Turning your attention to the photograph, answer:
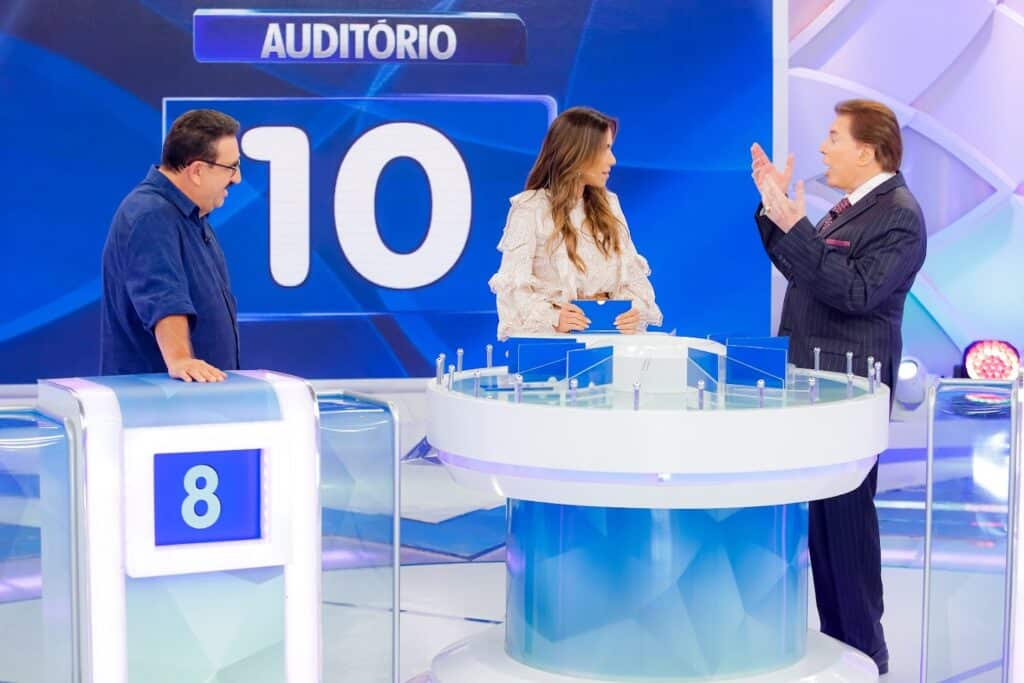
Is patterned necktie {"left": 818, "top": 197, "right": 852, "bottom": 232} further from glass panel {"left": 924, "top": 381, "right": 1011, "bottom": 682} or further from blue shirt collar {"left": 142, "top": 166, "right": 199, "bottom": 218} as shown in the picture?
blue shirt collar {"left": 142, "top": 166, "right": 199, "bottom": 218}

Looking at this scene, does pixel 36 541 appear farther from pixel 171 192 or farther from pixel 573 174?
pixel 573 174

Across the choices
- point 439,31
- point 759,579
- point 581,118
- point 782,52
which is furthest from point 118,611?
point 782,52

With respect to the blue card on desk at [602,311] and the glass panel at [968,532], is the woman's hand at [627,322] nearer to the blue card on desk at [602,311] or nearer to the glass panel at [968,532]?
the blue card on desk at [602,311]

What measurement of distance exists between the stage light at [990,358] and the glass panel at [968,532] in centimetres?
291

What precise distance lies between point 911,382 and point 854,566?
2460 mm

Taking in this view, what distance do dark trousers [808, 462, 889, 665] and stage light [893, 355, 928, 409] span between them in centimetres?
235

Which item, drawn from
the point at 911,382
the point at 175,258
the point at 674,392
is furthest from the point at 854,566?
the point at 911,382

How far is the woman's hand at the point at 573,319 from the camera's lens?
3713 mm

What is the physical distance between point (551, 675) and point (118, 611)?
1.00m

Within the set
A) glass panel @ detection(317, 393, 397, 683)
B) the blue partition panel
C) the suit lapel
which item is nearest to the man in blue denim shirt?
glass panel @ detection(317, 393, 397, 683)

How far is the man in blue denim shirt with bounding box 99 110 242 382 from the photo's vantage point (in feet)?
10.5

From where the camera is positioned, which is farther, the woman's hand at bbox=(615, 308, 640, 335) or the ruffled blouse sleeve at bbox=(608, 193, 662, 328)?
the ruffled blouse sleeve at bbox=(608, 193, 662, 328)

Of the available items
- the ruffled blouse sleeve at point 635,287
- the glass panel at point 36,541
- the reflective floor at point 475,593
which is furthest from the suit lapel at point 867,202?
the glass panel at point 36,541

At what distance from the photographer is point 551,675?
3.00 m
